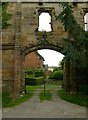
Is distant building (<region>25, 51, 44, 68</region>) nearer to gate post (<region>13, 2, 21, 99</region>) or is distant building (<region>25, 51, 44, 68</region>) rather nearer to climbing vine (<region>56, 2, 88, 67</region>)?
gate post (<region>13, 2, 21, 99</region>)

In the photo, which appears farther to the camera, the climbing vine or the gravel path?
the climbing vine

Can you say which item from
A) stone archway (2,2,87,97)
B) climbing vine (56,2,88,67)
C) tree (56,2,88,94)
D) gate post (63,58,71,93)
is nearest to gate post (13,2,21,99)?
stone archway (2,2,87,97)

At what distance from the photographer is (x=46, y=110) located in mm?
18062

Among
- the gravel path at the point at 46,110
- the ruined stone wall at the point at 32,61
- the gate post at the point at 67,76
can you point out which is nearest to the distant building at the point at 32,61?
the ruined stone wall at the point at 32,61

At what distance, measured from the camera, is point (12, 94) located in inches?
1019

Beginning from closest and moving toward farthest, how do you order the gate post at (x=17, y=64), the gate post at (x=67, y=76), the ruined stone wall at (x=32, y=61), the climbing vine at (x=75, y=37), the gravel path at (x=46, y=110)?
the gravel path at (x=46, y=110) → the climbing vine at (x=75, y=37) → the gate post at (x=17, y=64) → the gate post at (x=67, y=76) → the ruined stone wall at (x=32, y=61)

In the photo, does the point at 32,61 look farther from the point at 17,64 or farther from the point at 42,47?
the point at 17,64

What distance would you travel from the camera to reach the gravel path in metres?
16.2

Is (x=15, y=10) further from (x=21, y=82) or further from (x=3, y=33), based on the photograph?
(x=21, y=82)

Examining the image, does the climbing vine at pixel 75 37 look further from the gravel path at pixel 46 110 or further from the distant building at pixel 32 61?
the distant building at pixel 32 61

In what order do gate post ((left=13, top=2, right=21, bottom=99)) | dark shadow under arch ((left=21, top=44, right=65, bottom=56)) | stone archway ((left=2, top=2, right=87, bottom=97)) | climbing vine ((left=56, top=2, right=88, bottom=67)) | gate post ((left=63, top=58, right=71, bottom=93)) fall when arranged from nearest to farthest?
climbing vine ((left=56, top=2, right=88, bottom=67)), gate post ((left=13, top=2, right=21, bottom=99)), stone archway ((left=2, top=2, right=87, bottom=97)), gate post ((left=63, top=58, right=71, bottom=93)), dark shadow under arch ((left=21, top=44, right=65, bottom=56))

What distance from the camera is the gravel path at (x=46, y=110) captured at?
53.3ft

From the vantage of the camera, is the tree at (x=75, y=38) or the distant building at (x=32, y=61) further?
the distant building at (x=32, y=61)

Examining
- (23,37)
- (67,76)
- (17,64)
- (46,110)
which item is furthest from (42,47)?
(46,110)
